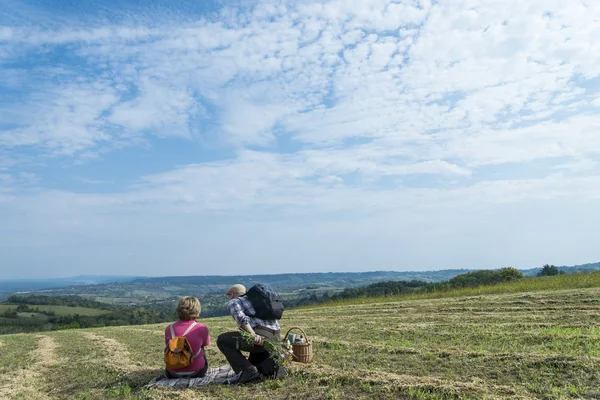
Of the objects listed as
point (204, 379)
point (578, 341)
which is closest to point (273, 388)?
point (204, 379)

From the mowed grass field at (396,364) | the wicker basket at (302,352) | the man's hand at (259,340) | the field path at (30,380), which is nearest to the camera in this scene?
the mowed grass field at (396,364)

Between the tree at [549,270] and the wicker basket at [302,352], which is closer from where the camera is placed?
the wicker basket at [302,352]

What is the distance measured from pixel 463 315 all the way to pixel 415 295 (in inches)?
486

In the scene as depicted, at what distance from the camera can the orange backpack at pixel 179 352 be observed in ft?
23.1

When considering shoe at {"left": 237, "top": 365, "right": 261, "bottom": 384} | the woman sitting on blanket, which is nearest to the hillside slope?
shoe at {"left": 237, "top": 365, "right": 261, "bottom": 384}

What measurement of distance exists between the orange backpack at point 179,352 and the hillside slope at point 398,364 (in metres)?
0.47

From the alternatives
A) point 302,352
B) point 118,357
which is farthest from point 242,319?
point 118,357

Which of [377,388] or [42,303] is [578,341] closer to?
[377,388]

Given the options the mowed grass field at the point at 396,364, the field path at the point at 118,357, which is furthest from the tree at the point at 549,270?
the field path at the point at 118,357

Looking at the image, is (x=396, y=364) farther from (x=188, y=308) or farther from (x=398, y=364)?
(x=188, y=308)

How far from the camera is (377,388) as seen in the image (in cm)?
637

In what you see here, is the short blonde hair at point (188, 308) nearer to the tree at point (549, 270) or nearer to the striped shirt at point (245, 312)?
the striped shirt at point (245, 312)

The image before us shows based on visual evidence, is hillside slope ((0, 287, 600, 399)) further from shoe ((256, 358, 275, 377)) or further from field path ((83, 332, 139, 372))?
shoe ((256, 358, 275, 377))

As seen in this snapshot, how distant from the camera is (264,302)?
7.25 meters
